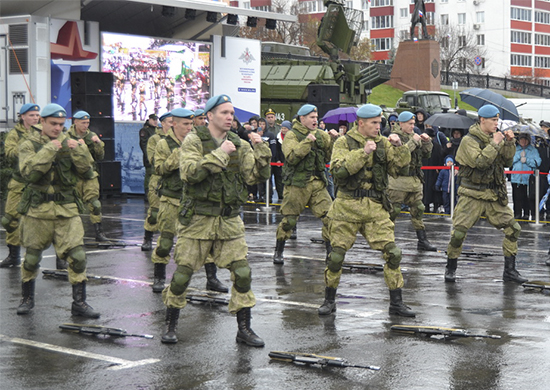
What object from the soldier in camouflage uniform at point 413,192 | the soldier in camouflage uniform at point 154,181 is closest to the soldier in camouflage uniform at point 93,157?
the soldier in camouflage uniform at point 154,181

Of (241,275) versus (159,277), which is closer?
(241,275)

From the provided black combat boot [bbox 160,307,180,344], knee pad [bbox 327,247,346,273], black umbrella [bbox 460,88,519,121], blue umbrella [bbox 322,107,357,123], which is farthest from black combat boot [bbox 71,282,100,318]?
black umbrella [bbox 460,88,519,121]

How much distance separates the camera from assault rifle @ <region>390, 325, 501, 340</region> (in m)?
7.55

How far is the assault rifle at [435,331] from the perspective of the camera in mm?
7547

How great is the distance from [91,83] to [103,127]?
125cm

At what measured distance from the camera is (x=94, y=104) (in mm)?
21078

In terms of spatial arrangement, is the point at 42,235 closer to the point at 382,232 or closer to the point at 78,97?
the point at 382,232

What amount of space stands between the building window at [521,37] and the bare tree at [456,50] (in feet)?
30.6

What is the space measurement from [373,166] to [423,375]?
2.66 m

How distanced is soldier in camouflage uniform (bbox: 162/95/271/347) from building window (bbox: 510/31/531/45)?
93303 mm

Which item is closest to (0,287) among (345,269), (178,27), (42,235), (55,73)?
(42,235)

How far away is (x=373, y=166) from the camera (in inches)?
336

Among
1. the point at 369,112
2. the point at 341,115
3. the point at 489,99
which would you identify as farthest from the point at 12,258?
the point at 489,99

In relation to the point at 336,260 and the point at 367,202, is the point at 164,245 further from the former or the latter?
the point at 367,202
